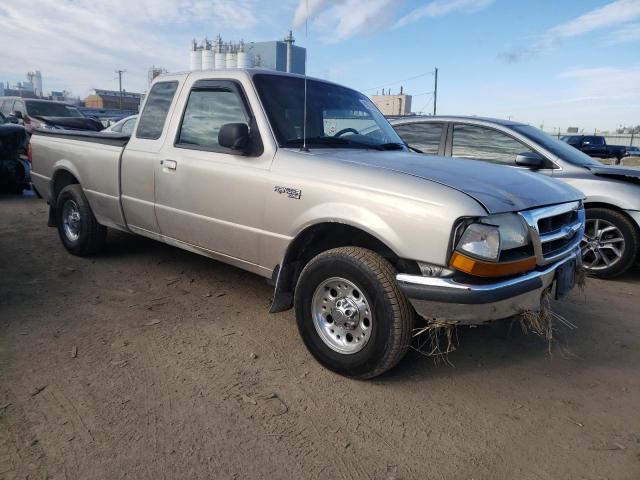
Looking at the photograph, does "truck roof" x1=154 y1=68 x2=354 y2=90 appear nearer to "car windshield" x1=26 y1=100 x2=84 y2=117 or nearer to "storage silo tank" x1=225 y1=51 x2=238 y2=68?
"storage silo tank" x1=225 y1=51 x2=238 y2=68

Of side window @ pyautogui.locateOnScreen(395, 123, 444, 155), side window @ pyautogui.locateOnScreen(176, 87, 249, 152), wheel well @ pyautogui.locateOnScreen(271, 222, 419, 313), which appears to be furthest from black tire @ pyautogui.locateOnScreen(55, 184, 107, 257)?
side window @ pyautogui.locateOnScreen(395, 123, 444, 155)

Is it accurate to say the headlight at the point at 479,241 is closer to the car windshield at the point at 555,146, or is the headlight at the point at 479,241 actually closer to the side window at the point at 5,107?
the car windshield at the point at 555,146

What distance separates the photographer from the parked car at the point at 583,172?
5.09 meters

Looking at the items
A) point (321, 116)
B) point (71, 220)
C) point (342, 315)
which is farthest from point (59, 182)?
point (342, 315)

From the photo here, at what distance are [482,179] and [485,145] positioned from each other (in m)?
3.17

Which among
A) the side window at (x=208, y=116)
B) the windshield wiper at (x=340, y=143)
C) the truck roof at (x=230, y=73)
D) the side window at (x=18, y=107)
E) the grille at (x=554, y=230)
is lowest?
the grille at (x=554, y=230)

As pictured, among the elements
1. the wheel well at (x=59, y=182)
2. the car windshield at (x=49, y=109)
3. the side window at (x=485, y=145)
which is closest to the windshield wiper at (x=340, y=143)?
the side window at (x=485, y=145)

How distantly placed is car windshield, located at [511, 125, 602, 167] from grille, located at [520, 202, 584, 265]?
2480 millimetres

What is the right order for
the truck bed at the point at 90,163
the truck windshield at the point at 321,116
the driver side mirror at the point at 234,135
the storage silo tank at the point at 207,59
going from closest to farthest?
the driver side mirror at the point at 234,135
the truck windshield at the point at 321,116
the truck bed at the point at 90,163
the storage silo tank at the point at 207,59

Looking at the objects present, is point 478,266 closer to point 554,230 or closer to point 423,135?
point 554,230

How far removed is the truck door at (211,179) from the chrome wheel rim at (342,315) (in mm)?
671

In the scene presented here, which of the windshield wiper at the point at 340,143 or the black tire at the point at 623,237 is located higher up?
the windshield wiper at the point at 340,143

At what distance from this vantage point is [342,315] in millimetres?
2951

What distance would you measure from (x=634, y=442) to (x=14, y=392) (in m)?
3.33
